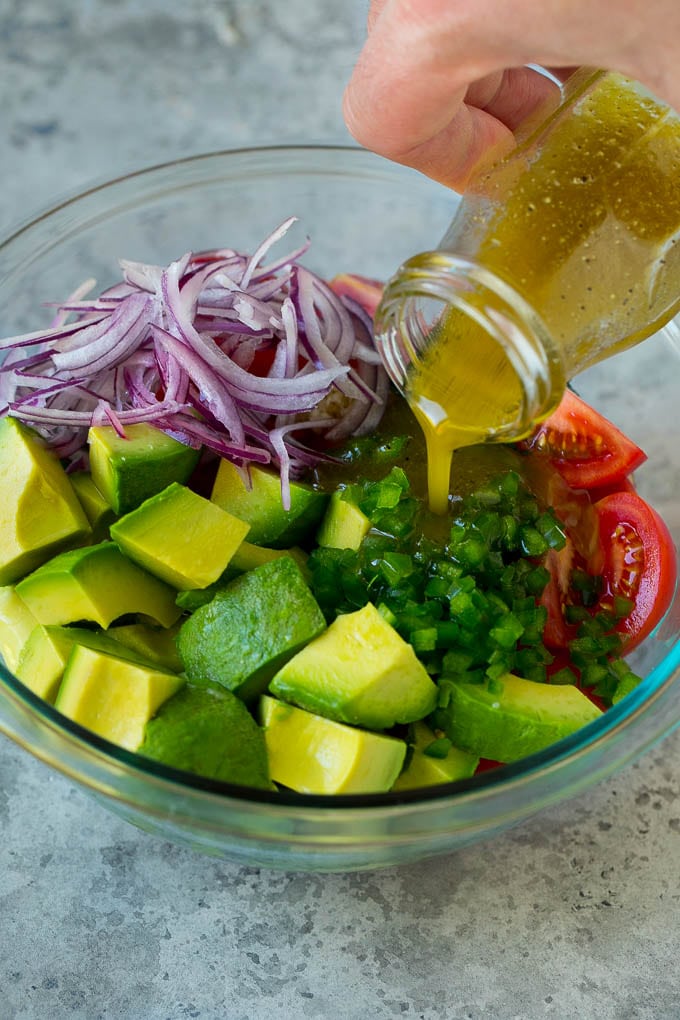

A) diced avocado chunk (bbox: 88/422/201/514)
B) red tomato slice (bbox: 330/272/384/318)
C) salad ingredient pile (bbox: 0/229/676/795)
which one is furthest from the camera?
red tomato slice (bbox: 330/272/384/318)

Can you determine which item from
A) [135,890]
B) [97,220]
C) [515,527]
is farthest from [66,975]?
[97,220]

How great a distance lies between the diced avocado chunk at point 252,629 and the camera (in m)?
1.57

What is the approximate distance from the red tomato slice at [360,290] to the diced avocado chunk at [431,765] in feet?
3.32

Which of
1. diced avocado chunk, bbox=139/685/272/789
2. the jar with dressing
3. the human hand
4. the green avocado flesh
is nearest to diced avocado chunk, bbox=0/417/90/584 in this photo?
the green avocado flesh

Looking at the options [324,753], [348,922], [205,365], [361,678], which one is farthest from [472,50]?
[348,922]

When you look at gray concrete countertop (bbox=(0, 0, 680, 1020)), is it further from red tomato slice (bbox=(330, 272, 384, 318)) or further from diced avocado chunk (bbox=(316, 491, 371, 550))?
red tomato slice (bbox=(330, 272, 384, 318))

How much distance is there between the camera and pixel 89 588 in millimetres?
1616

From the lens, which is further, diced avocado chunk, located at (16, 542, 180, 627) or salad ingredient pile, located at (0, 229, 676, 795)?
diced avocado chunk, located at (16, 542, 180, 627)

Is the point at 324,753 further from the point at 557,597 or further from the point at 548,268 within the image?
the point at 548,268

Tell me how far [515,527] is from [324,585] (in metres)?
0.34

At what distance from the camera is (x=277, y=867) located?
5.65ft

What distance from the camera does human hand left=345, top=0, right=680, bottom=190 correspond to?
1238mm

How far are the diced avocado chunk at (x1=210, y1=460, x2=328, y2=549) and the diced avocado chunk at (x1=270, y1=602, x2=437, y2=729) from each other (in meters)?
0.29

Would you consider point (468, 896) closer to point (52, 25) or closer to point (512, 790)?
point (512, 790)
